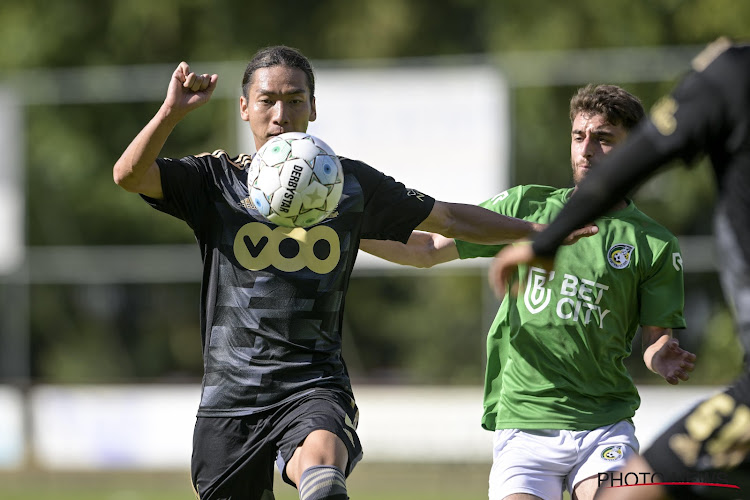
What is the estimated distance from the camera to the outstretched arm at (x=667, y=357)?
4465 millimetres

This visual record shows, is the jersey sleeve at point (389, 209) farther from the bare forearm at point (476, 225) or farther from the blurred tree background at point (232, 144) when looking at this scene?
the blurred tree background at point (232, 144)

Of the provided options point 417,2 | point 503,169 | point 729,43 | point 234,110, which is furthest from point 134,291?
point 729,43

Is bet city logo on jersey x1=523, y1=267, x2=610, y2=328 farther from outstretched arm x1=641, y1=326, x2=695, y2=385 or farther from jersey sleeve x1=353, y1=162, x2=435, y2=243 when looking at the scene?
jersey sleeve x1=353, y1=162, x2=435, y2=243

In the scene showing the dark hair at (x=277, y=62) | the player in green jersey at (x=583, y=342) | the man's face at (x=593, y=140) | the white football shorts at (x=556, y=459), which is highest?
the dark hair at (x=277, y=62)

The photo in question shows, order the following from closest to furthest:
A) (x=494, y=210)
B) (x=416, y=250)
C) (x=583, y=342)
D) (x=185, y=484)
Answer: (x=583, y=342), (x=494, y=210), (x=416, y=250), (x=185, y=484)

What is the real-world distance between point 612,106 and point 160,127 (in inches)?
74.4

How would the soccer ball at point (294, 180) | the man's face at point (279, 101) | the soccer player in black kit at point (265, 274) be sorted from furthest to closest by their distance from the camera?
the man's face at point (279, 101)
the soccer player in black kit at point (265, 274)
the soccer ball at point (294, 180)

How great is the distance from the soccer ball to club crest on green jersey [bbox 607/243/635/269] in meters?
1.18

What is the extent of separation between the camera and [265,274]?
4.72 meters

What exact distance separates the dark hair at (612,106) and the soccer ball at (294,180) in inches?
45.3

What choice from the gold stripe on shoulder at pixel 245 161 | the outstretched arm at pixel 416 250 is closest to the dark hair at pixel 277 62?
the gold stripe on shoulder at pixel 245 161

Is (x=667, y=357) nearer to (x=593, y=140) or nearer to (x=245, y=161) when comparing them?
(x=593, y=140)

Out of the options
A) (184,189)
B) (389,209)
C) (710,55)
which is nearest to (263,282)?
(184,189)

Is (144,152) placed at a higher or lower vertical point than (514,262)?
higher
